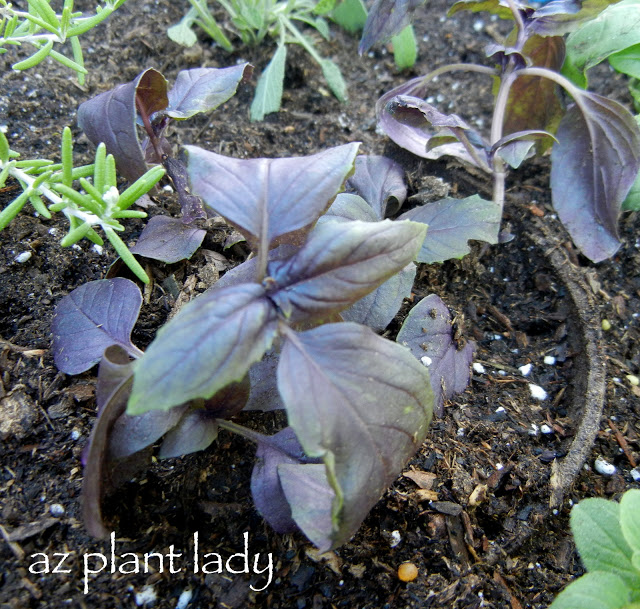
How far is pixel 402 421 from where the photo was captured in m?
0.72

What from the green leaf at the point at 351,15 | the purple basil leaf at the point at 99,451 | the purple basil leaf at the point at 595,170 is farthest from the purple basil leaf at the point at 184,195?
the green leaf at the point at 351,15

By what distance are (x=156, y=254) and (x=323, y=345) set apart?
0.51m

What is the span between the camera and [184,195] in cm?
115

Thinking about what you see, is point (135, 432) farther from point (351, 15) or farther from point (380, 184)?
point (351, 15)

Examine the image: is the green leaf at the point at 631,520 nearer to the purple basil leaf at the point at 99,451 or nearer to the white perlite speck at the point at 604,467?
the white perlite speck at the point at 604,467

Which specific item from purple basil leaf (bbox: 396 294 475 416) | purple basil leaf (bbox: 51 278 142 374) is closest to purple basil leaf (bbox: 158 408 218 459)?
purple basil leaf (bbox: 51 278 142 374)

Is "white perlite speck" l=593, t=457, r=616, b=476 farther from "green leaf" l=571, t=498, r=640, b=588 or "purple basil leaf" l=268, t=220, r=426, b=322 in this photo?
"purple basil leaf" l=268, t=220, r=426, b=322

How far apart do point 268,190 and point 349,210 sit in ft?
0.94

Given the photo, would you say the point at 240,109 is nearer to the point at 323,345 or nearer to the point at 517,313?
the point at 517,313

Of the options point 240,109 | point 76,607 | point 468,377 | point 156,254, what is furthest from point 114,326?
point 240,109

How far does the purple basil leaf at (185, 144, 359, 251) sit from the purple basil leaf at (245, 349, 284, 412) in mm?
233

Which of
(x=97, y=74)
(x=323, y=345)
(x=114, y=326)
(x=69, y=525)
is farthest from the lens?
(x=97, y=74)

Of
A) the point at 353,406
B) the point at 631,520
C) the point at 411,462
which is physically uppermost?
the point at 353,406

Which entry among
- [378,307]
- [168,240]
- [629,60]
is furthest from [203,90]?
[629,60]
